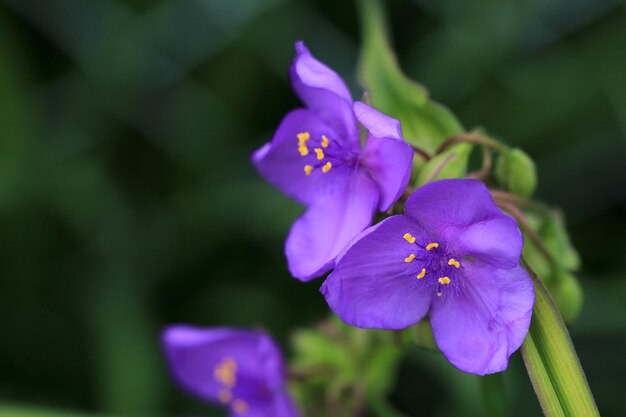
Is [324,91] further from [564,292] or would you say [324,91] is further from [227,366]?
[227,366]

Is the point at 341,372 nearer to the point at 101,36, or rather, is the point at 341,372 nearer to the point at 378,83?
the point at 378,83

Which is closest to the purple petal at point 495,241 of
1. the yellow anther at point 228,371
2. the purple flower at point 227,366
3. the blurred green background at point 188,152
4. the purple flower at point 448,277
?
the purple flower at point 448,277

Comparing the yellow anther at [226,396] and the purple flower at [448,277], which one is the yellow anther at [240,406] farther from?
the purple flower at [448,277]

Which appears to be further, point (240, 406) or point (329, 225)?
point (240, 406)

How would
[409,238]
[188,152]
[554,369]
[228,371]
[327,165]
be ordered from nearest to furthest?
[554,369]
[409,238]
[327,165]
[228,371]
[188,152]

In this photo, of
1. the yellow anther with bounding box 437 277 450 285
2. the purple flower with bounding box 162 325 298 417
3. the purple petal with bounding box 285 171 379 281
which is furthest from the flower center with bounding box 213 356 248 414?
the yellow anther with bounding box 437 277 450 285

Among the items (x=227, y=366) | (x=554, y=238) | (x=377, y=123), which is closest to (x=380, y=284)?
(x=377, y=123)
